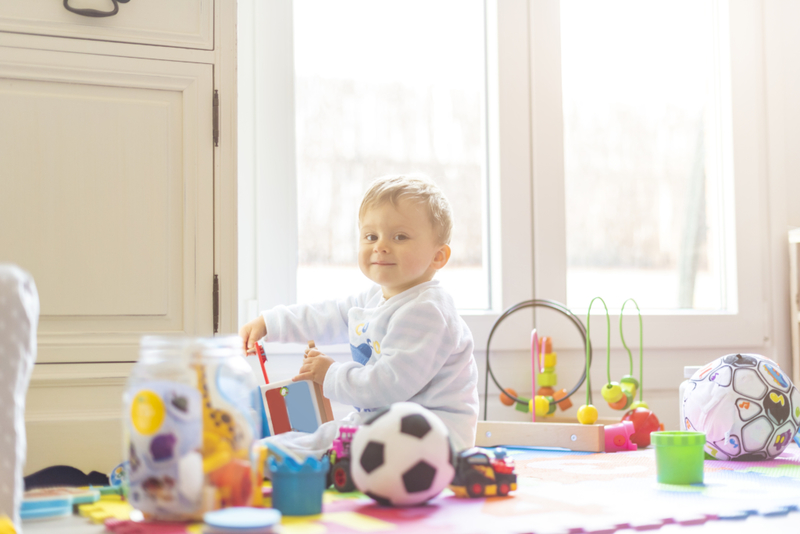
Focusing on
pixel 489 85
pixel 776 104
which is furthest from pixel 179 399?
pixel 776 104

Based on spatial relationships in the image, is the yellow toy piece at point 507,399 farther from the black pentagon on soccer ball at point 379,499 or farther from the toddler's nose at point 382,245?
the black pentagon on soccer ball at point 379,499

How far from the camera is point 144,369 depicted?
0.72m

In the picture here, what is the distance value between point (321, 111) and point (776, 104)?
4.04ft

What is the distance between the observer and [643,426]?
1.51m

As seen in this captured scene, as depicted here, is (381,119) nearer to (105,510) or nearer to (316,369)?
(316,369)

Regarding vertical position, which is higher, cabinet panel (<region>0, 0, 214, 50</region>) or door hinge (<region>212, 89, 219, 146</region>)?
cabinet panel (<region>0, 0, 214, 50</region>)

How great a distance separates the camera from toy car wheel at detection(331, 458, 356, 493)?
92 cm

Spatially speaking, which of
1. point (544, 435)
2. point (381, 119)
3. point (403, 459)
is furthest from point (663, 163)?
point (403, 459)

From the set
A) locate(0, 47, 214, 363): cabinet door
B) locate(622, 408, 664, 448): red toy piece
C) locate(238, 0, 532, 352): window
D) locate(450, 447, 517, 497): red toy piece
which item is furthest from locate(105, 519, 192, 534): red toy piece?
locate(622, 408, 664, 448): red toy piece

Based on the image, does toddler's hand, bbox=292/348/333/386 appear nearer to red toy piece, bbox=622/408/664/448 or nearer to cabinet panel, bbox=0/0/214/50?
cabinet panel, bbox=0/0/214/50

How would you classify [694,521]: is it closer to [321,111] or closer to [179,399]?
[179,399]

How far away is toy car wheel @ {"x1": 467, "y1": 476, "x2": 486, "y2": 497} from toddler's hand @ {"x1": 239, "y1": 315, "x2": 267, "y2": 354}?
0.49 metres

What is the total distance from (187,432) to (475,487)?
36 centimetres

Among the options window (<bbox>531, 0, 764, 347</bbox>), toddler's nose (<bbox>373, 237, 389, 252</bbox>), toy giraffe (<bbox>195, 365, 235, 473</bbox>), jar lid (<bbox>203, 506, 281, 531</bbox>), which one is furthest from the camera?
window (<bbox>531, 0, 764, 347</bbox>)
